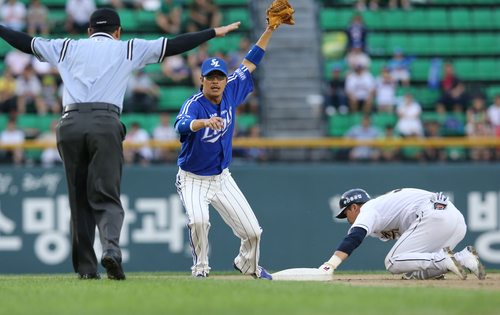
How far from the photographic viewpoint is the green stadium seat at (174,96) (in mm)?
11482

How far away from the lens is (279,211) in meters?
8.99

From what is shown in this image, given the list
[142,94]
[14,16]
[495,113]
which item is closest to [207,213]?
[142,94]

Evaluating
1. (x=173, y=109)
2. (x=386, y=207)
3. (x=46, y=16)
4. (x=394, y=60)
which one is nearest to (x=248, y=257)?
(x=386, y=207)

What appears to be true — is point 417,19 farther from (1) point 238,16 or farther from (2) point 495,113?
(1) point 238,16

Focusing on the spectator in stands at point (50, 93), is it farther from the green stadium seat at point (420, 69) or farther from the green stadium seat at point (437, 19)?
the green stadium seat at point (437, 19)

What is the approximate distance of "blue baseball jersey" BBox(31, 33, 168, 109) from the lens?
4.92 meters

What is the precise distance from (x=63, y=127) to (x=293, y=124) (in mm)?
7639

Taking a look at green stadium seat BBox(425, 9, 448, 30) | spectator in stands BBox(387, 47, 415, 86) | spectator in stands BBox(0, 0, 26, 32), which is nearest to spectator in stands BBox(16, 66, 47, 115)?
spectator in stands BBox(0, 0, 26, 32)

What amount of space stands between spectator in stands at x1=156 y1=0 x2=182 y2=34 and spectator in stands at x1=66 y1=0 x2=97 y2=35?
4.49ft

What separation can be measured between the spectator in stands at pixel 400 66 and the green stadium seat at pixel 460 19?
2.06 meters

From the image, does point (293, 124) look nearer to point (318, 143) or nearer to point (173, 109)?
point (173, 109)

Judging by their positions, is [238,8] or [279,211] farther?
[238,8]

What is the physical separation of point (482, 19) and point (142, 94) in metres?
7.84

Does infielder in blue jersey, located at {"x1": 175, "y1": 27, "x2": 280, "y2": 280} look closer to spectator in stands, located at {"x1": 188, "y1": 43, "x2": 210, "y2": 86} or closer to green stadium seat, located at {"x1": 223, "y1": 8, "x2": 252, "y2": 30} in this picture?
spectator in stands, located at {"x1": 188, "y1": 43, "x2": 210, "y2": 86}
